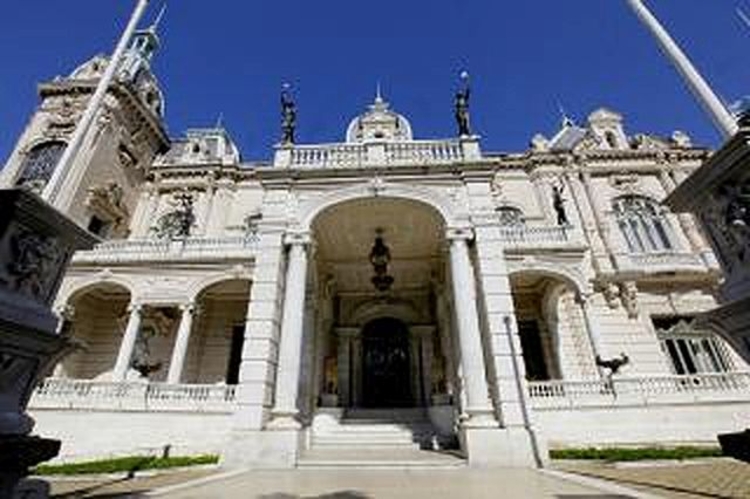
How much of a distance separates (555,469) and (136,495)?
304 inches

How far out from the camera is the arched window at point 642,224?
22.5m

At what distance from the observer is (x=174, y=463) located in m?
9.86

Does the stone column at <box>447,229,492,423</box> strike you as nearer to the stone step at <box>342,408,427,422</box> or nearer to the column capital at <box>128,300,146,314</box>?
the stone step at <box>342,408,427,422</box>

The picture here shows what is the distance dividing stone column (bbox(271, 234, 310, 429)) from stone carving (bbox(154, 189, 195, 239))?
541 inches

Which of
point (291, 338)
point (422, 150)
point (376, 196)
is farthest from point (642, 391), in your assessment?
point (291, 338)

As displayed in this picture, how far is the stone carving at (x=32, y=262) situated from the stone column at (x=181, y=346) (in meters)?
15.0

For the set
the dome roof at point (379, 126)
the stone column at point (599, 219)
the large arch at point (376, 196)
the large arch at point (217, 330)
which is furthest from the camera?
the dome roof at point (379, 126)

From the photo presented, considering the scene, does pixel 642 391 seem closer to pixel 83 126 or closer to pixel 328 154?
pixel 328 154

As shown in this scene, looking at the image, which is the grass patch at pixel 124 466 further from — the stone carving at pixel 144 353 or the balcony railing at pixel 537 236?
the balcony railing at pixel 537 236

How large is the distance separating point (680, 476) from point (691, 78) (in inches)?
271

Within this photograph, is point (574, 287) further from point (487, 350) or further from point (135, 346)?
point (135, 346)

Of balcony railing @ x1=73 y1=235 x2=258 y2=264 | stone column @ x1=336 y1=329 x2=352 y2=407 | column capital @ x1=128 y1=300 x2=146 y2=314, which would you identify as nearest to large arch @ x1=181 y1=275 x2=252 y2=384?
balcony railing @ x1=73 y1=235 x2=258 y2=264

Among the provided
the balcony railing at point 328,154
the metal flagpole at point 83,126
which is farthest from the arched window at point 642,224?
the metal flagpole at point 83,126

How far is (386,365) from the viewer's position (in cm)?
1947
